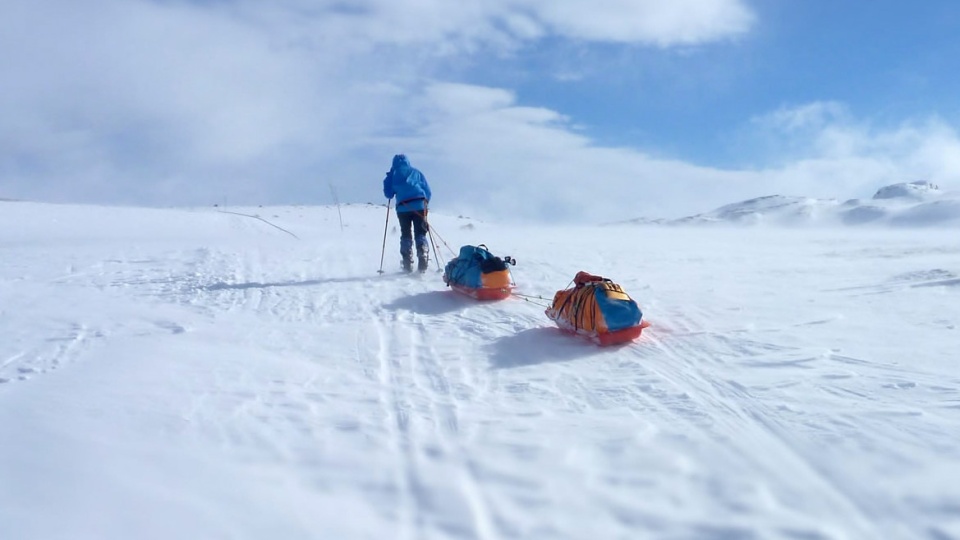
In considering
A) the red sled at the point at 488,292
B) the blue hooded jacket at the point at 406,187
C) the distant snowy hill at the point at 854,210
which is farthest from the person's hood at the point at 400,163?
the distant snowy hill at the point at 854,210

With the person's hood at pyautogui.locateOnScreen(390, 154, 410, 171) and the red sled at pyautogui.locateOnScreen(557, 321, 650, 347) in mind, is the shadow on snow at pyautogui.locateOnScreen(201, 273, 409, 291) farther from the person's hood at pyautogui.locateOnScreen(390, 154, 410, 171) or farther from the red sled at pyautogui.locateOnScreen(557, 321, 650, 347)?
the red sled at pyautogui.locateOnScreen(557, 321, 650, 347)

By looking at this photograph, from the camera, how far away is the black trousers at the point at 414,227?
1109 centimetres

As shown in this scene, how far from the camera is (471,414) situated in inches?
196

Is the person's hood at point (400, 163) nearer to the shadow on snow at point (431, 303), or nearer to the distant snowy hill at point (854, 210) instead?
the shadow on snow at point (431, 303)

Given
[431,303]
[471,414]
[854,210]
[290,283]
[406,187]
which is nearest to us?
[471,414]

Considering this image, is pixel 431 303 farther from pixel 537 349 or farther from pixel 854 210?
pixel 854 210

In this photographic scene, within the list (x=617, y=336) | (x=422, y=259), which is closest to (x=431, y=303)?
(x=422, y=259)

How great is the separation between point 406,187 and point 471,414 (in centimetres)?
648

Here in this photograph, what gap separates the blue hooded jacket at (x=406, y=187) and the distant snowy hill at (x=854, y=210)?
84.3ft

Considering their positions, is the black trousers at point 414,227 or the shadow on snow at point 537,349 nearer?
the shadow on snow at point 537,349

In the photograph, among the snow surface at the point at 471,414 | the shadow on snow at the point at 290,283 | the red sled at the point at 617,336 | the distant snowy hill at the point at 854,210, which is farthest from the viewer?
the distant snowy hill at the point at 854,210

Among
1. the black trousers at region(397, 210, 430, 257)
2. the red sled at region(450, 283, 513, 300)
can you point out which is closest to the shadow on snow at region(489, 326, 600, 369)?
the red sled at region(450, 283, 513, 300)

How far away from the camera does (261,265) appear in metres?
12.2

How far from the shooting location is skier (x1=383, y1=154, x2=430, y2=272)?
11.0 metres
